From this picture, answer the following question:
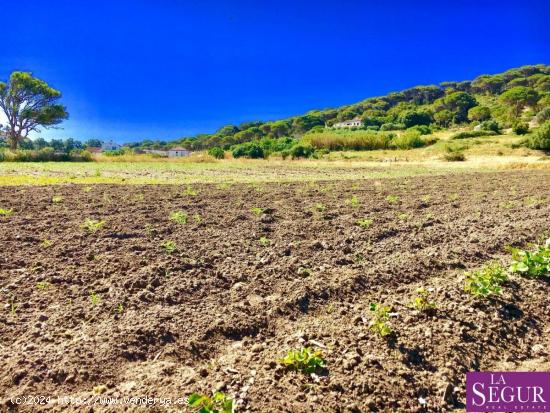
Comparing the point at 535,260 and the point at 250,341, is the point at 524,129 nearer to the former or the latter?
the point at 535,260

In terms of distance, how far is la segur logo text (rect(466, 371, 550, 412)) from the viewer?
280 cm

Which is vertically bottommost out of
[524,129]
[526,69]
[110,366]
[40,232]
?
[110,366]

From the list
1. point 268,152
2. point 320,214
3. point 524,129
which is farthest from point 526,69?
point 320,214

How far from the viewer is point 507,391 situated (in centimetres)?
294

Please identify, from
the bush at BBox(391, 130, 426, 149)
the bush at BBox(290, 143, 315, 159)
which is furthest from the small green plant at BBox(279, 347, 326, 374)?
the bush at BBox(391, 130, 426, 149)

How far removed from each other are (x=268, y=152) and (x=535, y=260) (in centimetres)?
5180

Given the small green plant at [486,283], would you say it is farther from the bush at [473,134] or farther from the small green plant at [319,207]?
the bush at [473,134]

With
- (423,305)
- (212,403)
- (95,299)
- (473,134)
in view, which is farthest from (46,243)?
(473,134)

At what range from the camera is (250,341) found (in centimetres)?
355

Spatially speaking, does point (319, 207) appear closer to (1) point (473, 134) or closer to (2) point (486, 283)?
(2) point (486, 283)

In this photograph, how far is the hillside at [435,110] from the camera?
81875 millimetres

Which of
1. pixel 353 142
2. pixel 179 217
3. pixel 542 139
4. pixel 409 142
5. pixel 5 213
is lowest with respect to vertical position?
pixel 179 217

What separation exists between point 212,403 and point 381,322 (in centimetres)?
184

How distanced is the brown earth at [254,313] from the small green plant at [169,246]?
0.14 m
